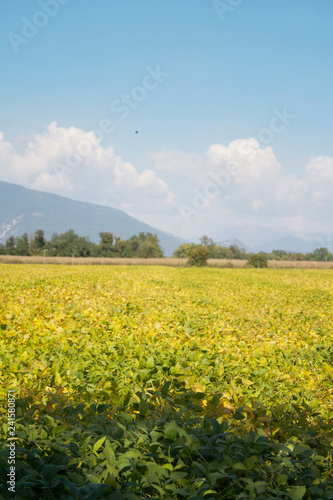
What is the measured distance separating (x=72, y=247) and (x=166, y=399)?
258ft

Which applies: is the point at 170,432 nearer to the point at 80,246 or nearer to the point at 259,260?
the point at 259,260

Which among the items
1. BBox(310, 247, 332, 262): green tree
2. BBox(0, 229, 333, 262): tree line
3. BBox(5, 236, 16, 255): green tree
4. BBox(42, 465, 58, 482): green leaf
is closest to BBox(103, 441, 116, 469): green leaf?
BBox(42, 465, 58, 482): green leaf

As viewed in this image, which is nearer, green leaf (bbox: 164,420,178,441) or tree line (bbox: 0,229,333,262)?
green leaf (bbox: 164,420,178,441)

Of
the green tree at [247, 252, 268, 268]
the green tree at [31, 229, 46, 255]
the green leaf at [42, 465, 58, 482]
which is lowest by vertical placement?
the green leaf at [42, 465, 58, 482]

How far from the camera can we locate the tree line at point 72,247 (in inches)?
3088

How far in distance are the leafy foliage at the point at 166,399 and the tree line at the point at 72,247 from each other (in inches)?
2631

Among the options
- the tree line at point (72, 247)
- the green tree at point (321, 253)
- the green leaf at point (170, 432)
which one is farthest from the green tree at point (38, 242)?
the green leaf at point (170, 432)

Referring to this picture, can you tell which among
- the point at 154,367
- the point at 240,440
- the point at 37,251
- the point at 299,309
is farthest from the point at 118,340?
the point at 37,251

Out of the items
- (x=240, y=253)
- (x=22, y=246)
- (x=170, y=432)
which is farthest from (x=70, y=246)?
(x=170, y=432)

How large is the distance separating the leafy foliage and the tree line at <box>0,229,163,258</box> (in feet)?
219

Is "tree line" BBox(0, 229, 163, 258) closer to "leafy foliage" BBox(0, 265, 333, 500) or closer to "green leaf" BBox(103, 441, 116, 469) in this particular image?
"leafy foliage" BBox(0, 265, 333, 500)

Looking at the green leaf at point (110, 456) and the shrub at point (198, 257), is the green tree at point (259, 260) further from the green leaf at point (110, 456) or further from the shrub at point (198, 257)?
the green leaf at point (110, 456)

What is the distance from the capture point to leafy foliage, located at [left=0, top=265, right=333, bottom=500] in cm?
269

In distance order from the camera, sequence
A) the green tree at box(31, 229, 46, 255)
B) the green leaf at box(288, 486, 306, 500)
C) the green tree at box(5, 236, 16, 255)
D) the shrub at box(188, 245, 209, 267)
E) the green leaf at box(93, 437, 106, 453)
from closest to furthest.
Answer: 1. the green leaf at box(288, 486, 306, 500)
2. the green leaf at box(93, 437, 106, 453)
3. the shrub at box(188, 245, 209, 267)
4. the green tree at box(5, 236, 16, 255)
5. the green tree at box(31, 229, 46, 255)
